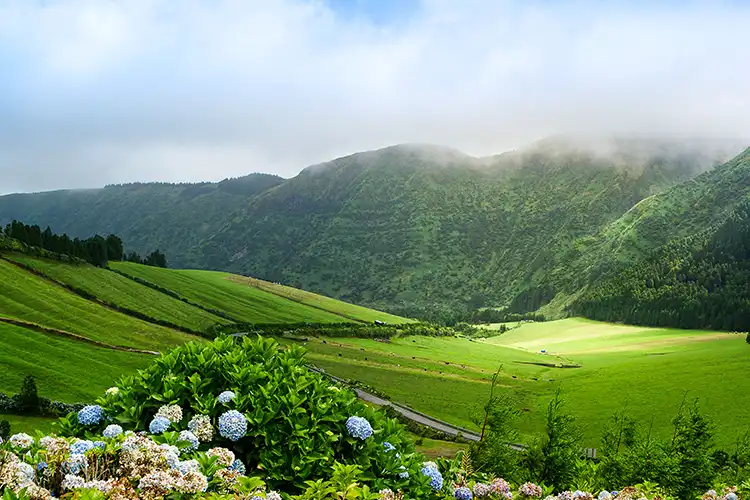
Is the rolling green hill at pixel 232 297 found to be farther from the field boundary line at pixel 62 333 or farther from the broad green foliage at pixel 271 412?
the broad green foliage at pixel 271 412

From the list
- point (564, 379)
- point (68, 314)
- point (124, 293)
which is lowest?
point (564, 379)

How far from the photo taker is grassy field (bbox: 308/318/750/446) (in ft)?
297

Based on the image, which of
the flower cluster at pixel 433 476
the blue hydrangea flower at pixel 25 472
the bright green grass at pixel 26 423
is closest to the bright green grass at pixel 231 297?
the bright green grass at pixel 26 423

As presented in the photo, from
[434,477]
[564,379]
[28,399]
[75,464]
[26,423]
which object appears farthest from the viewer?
[564,379]

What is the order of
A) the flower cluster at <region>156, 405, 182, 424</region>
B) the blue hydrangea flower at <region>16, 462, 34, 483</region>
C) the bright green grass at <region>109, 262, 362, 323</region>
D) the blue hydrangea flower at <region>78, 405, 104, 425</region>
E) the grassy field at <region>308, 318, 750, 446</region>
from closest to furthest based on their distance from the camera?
the blue hydrangea flower at <region>16, 462, 34, 483</region> → the flower cluster at <region>156, 405, 182, 424</region> → the blue hydrangea flower at <region>78, 405, 104, 425</region> → the grassy field at <region>308, 318, 750, 446</region> → the bright green grass at <region>109, 262, 362, 323</region>

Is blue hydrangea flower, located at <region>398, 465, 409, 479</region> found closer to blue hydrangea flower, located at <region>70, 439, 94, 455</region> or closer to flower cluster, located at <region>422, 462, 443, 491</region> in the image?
flower cluster, located at <region>422, 462, 443, 491</region>

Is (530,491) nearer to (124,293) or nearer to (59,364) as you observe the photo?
(59,364)

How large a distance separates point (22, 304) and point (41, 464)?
306 feet

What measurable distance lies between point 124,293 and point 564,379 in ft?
340

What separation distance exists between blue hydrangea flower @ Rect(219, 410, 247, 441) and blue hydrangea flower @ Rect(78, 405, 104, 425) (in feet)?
7.60

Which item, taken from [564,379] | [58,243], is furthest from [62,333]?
[564,379]

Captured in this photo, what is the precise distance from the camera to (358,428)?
8.88m

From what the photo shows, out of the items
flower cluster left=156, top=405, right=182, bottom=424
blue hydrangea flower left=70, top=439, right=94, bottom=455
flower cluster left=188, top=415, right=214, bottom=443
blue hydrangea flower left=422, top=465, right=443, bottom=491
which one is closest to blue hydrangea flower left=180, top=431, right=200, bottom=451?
flower cluster left=188, top=415, right=214, bottom=443

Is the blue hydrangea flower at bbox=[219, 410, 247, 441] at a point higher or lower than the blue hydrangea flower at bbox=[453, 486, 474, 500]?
higher
